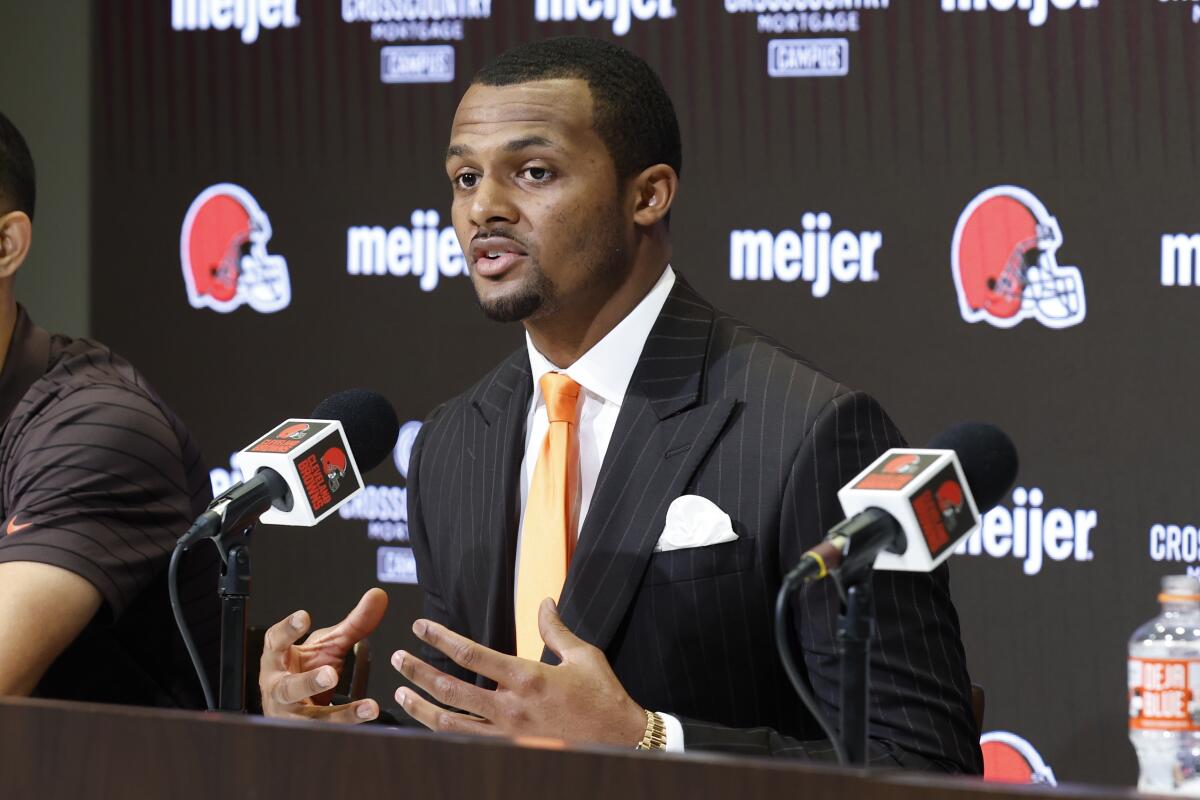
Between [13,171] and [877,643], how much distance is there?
184cm

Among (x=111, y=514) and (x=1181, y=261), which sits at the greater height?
(x=1181, y=261)

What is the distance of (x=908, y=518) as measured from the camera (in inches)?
54.8

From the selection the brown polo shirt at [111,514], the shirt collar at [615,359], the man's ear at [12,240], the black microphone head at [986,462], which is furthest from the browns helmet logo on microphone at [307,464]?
the man's ear at [12,240]

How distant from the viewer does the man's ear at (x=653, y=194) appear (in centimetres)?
232

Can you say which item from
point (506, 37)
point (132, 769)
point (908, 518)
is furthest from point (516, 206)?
point (506, 37)

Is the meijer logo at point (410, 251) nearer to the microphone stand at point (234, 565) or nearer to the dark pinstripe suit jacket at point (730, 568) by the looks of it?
the dark pinstripe suit jacket at point (730, 568)

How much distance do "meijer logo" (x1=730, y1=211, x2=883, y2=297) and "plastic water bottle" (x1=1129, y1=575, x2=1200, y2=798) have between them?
1360mm

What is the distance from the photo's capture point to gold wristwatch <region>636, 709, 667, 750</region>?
5.99 feet

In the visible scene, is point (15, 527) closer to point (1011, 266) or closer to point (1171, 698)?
point (1171, 698)

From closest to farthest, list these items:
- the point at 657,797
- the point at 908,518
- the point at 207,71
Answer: the point at 657,797 < the point at 908,518 < the point at 207,71

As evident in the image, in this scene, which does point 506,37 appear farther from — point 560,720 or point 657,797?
point 657,797

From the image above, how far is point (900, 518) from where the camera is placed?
1.40m

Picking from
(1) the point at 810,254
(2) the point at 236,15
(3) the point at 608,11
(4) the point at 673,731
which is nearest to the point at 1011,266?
(1) the point at 810,254

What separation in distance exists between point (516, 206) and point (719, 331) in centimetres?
35
